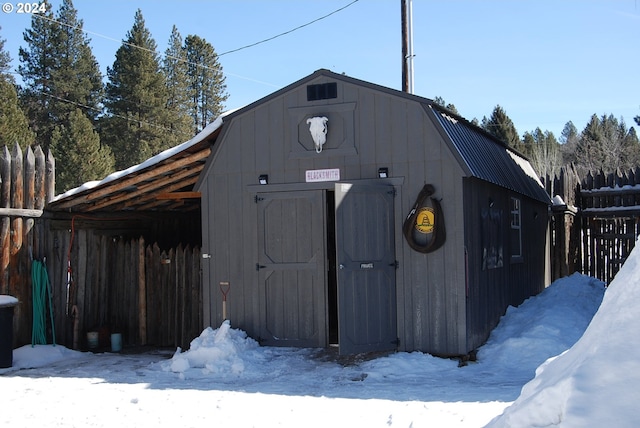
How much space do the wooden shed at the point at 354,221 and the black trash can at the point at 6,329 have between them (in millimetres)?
2695

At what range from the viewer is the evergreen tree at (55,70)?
108ft

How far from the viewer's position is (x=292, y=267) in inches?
395

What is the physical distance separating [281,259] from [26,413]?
4.14 metres

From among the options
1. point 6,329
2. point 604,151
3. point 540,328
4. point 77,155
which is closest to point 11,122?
point 77,155

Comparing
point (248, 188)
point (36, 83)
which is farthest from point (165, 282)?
point (36, 83)

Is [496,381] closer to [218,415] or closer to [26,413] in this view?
[218,415]

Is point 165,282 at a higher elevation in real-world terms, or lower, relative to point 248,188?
→ lower

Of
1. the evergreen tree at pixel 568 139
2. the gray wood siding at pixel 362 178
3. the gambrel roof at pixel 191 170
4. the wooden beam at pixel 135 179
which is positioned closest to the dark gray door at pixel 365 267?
the gray wood siding at pixel 362 178

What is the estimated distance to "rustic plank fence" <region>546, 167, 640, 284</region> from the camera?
14430 millimetres

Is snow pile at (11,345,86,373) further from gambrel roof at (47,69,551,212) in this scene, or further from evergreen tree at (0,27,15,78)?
evergreen tree at (0,27,15,78)

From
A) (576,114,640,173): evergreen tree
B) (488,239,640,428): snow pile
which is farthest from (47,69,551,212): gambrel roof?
(576,114,640,173): evergreen tree

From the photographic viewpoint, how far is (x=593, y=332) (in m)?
3.58

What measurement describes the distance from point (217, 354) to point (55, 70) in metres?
28.5

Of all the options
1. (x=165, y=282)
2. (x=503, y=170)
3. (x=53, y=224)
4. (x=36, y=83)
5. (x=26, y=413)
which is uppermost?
(x=36, y=83)
